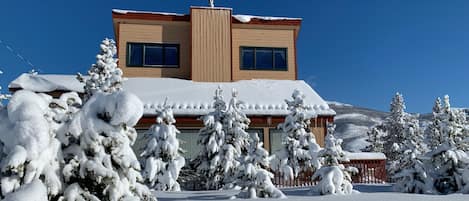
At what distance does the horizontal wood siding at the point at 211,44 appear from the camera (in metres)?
21.6

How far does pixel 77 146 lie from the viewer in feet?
15.5

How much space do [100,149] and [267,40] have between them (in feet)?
60.4

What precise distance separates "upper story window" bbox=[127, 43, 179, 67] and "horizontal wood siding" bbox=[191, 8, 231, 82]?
3.86ft

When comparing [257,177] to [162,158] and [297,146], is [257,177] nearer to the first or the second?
[162,158]

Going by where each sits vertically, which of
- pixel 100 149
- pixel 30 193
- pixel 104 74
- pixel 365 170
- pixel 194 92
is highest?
pixel 104 74

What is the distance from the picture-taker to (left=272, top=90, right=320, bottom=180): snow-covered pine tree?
49.4 feet

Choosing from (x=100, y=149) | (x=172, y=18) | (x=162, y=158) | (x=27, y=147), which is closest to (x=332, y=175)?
(x=162, y=158)

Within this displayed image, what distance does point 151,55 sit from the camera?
70.3ft

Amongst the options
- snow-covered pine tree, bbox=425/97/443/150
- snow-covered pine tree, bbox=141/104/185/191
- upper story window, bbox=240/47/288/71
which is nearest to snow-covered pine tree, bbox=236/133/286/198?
snow-covered pine tree, bbox=141/104/185/191

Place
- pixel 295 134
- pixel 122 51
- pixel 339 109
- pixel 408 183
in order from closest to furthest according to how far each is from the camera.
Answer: pixel 408 183, pixel 295 134, pixel 122 51, pixel 339 109

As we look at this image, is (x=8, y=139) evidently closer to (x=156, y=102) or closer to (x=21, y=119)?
(x=21, y=119)

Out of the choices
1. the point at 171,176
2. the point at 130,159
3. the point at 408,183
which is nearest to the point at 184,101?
the point at 171,176

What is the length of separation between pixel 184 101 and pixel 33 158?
571 inches

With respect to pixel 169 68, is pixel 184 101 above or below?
below
